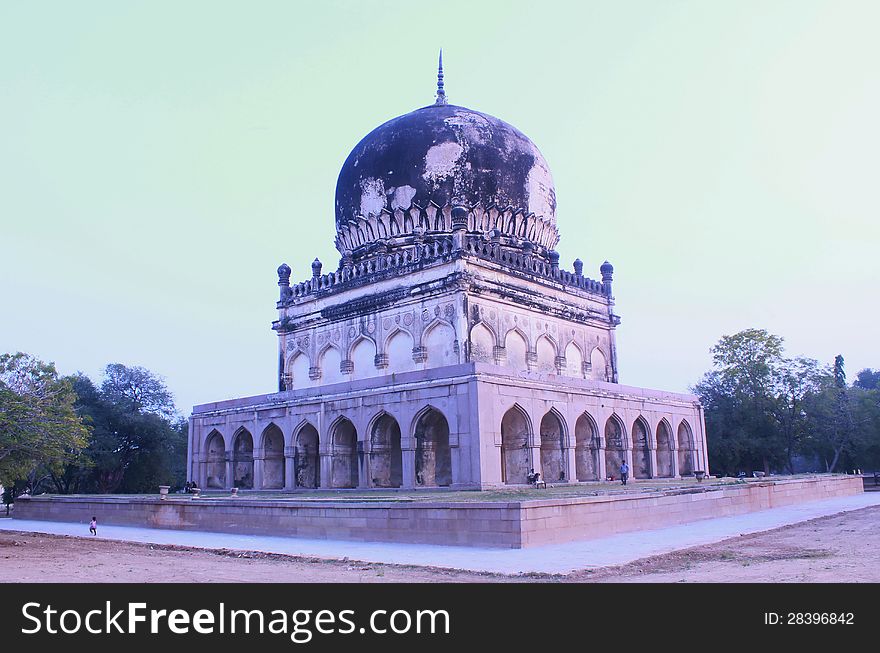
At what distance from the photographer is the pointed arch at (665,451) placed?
24812 millimetres

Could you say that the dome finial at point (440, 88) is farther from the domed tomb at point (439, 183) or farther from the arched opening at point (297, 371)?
the arched opening at point (297, 371)

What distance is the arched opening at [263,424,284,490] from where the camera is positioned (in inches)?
908

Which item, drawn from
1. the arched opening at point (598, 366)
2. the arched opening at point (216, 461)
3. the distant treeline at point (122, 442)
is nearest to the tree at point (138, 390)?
the distant treeline at point (122, 442)

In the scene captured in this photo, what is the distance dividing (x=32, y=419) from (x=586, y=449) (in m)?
13.5

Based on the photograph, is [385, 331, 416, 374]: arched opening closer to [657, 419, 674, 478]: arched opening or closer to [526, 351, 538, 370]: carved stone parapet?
[526, 351, 538, 370]: carved stone parapet

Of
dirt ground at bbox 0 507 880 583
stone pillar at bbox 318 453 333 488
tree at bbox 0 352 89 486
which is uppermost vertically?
tree at bbox 0 352 89 486

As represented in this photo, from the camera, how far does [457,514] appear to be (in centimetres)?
1175

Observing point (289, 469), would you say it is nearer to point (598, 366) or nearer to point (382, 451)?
point (382, 451)

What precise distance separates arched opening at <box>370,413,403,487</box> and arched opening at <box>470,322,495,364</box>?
9.36 ft

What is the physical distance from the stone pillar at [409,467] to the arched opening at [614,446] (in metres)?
6.41

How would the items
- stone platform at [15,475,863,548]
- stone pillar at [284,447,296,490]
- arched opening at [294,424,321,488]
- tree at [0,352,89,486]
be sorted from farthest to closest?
arched opening at [294,424,321,488], stone pillar at [284,447,296,490], tree at [0,352,89,486], stone platform at [15,475,863,548]

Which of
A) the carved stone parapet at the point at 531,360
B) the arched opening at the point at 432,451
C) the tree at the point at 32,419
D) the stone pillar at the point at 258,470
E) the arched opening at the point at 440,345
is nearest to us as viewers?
the tree at the point at 32,419

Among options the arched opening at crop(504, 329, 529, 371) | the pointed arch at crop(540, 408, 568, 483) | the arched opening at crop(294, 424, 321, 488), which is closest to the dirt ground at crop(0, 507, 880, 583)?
the pointed arch at crop(540, 408, 568, 483)

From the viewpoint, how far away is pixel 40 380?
1625 centimetres
